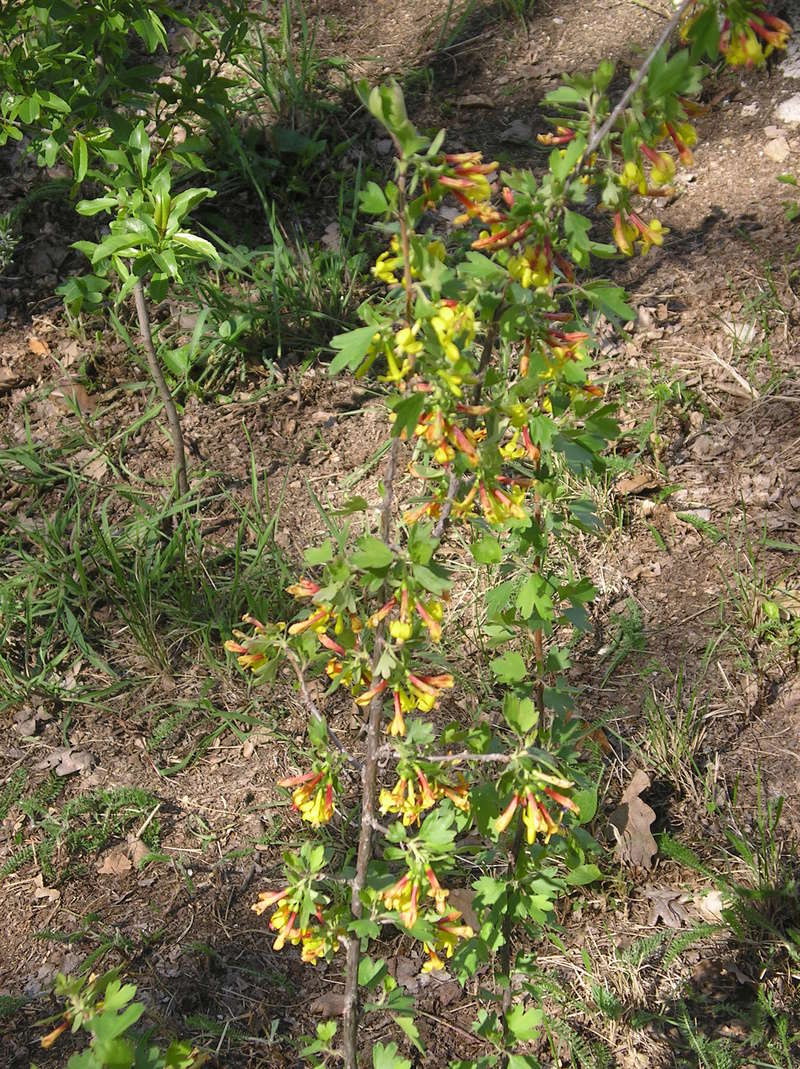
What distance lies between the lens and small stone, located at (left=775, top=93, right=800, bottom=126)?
3.69 meters

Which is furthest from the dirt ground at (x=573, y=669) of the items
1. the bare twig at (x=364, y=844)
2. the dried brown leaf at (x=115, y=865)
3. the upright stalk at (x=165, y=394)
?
the bare twig at (x=364, y=844)

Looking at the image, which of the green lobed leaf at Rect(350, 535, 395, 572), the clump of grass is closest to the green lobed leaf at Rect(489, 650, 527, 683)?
the green lobed leaf at Rect(350, 535, 395, 572)

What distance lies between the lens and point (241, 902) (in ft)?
7.39

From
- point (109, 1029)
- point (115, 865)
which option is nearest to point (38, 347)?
point (115, 865)

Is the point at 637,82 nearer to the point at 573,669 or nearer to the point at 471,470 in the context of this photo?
the point at 471,470

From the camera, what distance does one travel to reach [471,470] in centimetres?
141

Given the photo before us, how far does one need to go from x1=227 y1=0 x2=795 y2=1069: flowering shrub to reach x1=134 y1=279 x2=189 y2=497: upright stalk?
1458 mm

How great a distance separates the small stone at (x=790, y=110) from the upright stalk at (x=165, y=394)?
8.00ft

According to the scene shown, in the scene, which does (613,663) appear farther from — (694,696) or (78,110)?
(78,110)

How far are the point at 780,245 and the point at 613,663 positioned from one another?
1670 millimetres

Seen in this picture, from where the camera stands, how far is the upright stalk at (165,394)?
9.12ft

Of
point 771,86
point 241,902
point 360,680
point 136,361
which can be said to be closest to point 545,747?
point 360,680

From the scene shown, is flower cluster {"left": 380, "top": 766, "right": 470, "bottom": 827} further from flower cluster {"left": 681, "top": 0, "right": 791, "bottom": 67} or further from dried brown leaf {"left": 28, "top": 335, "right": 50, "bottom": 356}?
dried brown leaf {"left": 28, "top": 335, "right": 50, "bottom": 356}

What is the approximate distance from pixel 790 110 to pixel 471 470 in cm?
303
